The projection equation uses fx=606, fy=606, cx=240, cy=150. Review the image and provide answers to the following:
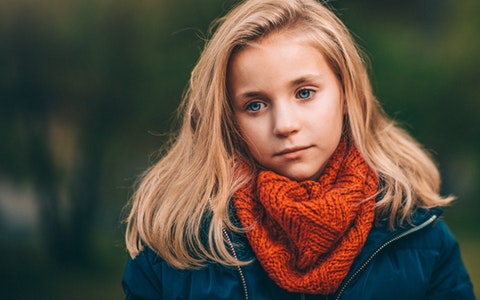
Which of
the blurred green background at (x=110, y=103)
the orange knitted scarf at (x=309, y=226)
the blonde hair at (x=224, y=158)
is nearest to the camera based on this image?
the orange knitted scarf at (x=309, y=226)

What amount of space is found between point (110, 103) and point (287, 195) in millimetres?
2029

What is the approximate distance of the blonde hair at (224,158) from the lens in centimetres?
162

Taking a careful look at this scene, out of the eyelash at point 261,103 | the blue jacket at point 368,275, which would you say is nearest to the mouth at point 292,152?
the eyelash at point 261,103

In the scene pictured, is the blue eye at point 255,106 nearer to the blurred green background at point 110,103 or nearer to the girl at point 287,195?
the girl at point 287,195

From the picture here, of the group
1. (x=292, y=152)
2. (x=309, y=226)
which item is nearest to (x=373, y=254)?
(x=309, y=226)

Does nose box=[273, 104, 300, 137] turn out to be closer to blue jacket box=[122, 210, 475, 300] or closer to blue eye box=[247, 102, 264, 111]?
blue eye box=[247, 102, 264, 111]

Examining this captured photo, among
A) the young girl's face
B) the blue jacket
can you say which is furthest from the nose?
the blue jacket

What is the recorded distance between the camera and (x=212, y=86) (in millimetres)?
1643

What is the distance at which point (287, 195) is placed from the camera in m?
1.55

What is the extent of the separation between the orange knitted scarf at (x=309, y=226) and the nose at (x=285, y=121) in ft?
0.42

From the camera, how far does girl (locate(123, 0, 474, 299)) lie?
60.7 inches

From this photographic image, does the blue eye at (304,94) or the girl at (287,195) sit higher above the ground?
the blue eye at (304,94)

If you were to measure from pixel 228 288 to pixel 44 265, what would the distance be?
6.81 feet

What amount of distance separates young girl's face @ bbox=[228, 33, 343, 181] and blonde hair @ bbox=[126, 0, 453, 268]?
1.6 inches
